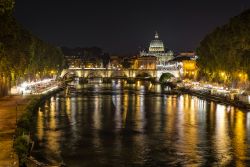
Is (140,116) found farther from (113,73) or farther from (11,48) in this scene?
(113,73)

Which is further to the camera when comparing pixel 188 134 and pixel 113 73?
pixel 113 73

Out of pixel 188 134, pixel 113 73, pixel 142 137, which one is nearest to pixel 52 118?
pixel 142 137

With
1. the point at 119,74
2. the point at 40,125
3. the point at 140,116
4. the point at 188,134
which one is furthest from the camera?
the point at 119,74

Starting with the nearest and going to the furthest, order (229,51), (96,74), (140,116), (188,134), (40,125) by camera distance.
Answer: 1. (188,134)
2. (40,125)
3. (140,116)
4. (229,51)
5. (96,74)

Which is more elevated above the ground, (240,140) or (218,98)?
(218,98)

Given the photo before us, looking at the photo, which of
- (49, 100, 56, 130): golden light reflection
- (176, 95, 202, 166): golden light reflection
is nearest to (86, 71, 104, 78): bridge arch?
(49, 100, 56, 130): golden light reflection

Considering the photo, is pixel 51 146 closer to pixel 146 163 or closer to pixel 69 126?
pixel 146 163

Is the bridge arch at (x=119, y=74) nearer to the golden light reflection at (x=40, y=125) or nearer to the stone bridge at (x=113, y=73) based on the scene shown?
the stone bridge at (x=113, y=73)

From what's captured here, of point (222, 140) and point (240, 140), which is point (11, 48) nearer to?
point (222, 140)

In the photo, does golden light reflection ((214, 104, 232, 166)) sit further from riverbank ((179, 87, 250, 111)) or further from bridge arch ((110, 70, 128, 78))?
bridge arch ((110, 70, 128, 78))

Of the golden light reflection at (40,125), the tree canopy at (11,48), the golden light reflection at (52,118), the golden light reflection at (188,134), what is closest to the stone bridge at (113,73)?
the tree canopy at (11,48)

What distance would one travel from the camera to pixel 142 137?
36.6 m

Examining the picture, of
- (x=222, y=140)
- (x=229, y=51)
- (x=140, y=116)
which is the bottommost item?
→ (x=222, y=140)

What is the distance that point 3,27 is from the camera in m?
41.4
